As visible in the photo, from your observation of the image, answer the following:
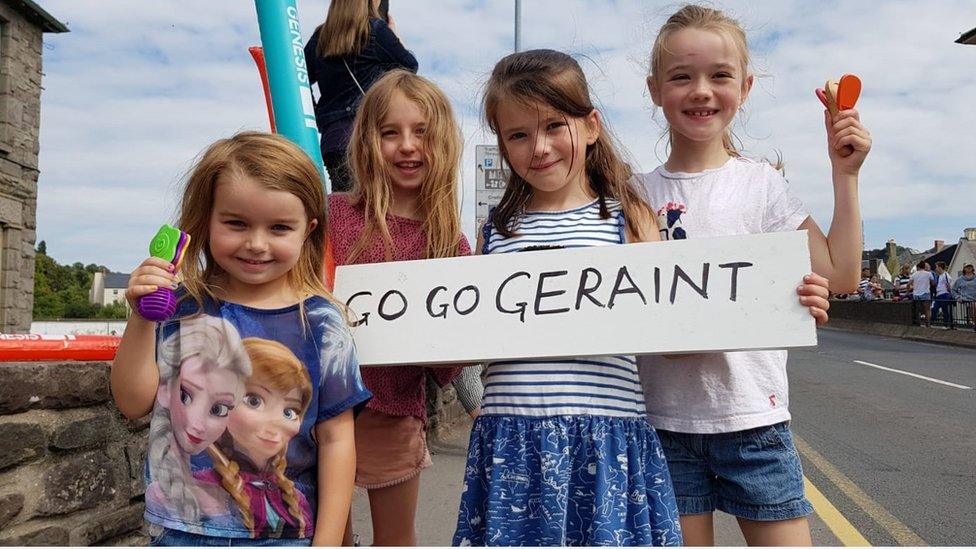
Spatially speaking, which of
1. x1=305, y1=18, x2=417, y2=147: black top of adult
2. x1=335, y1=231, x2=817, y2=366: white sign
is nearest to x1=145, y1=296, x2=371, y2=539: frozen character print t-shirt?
x1=335, y1=231, x2=817, y2=366: white sign

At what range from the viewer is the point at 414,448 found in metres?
2.22

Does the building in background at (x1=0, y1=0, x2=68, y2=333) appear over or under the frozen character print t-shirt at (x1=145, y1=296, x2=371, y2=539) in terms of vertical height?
over

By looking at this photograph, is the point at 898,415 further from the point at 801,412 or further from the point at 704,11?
the point at 704,11

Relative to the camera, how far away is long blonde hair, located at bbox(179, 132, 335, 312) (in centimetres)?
172

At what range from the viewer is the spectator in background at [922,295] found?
21.5m

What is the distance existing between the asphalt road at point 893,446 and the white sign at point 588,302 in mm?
2731

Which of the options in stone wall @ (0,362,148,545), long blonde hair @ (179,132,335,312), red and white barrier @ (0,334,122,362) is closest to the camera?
long blonde hair @ (179,132,335,312)

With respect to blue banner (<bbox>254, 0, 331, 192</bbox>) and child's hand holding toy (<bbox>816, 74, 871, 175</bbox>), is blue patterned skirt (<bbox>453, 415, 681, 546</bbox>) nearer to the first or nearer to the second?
child's hand holding toy (<bbox>816, 74, 871, 175</bbox>)

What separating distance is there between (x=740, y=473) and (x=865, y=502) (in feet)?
10.8

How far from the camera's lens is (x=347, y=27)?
288 cm

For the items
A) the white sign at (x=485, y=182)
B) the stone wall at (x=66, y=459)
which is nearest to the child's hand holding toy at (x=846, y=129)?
the stone wall at (x=66, y=459)

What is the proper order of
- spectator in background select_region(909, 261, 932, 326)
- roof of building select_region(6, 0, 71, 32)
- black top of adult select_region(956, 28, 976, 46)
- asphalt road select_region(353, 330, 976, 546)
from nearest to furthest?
asphalt road select_region(353, 330, 976, 546)
roof of building select_region(6, 0, 71, 32)
spectator in background select_region(909, 261, 932, 326)
black top of adult select_region(956, 28, 976, 46)

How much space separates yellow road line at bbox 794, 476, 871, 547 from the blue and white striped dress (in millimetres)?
2228

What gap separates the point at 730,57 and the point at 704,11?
188mm
